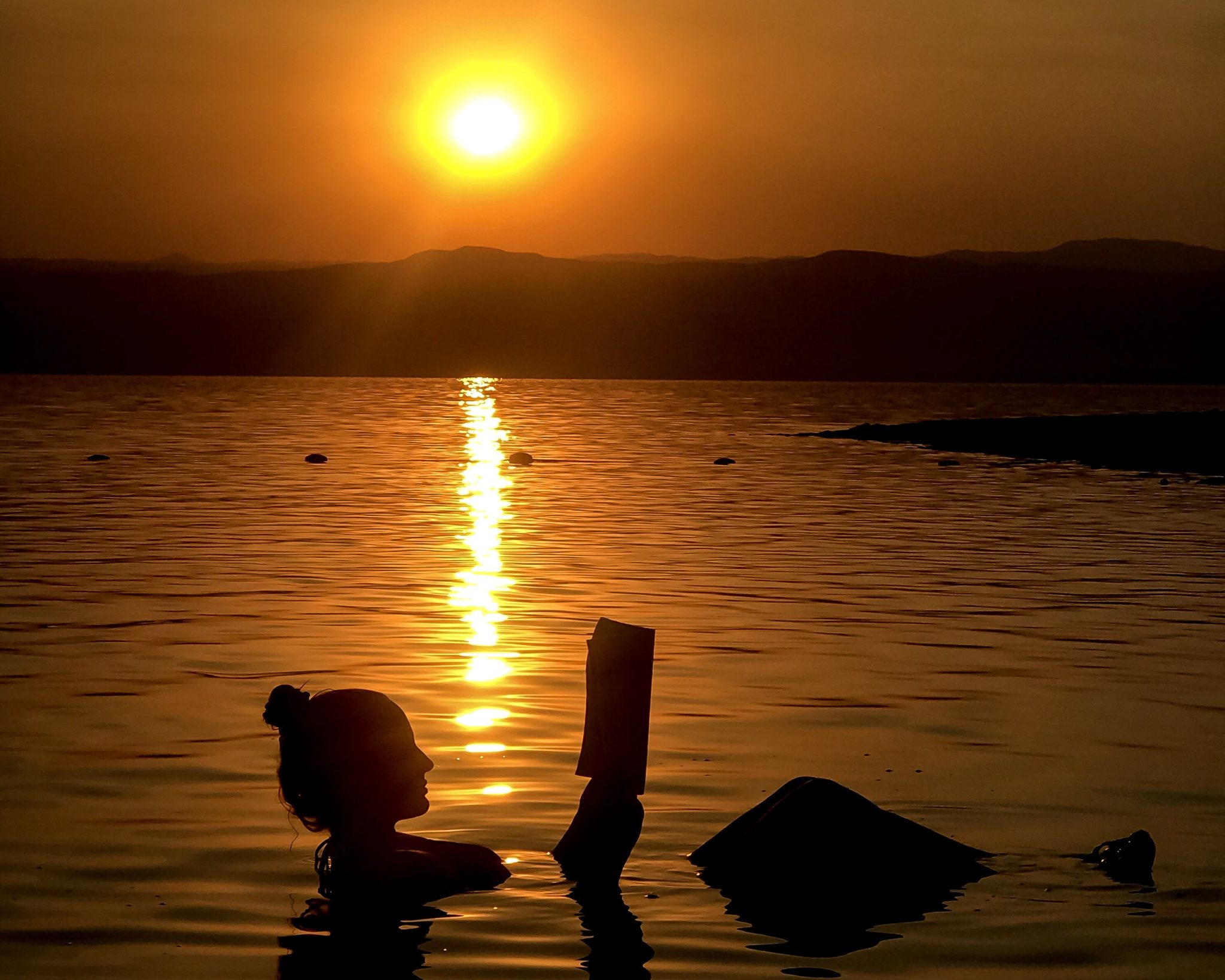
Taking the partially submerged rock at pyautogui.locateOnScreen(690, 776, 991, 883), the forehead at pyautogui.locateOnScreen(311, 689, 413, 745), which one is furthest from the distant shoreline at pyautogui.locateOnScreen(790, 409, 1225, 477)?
the forehead at pyautogui.locateOnScreen(311, 689, 413, 745)

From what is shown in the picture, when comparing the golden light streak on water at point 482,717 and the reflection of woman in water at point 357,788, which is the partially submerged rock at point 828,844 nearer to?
the reflection of woman in water at point 357,788

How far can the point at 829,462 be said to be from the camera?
6203 centimetres

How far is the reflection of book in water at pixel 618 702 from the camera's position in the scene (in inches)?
329

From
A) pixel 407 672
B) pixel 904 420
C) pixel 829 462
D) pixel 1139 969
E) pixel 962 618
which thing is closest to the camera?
pixel 1139 969

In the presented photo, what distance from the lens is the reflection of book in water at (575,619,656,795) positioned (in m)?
8.35

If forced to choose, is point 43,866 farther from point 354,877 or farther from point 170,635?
point 170,635

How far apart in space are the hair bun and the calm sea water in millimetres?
1111

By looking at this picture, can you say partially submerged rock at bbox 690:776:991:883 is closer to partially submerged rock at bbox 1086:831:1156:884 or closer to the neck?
partially submerged rock at bbox 1086:831:1156:884

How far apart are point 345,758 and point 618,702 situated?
1368 millimetres

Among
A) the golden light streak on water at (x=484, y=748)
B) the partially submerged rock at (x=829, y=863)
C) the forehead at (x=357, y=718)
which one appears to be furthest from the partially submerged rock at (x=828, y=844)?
the golden light streak on water at (x=484, y=748)

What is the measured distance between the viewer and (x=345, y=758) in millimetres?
7926

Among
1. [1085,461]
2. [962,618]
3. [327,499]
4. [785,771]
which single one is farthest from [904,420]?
[785,771]

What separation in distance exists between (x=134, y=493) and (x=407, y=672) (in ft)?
93.2

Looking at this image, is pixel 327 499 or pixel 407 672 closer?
pixel 407 672
